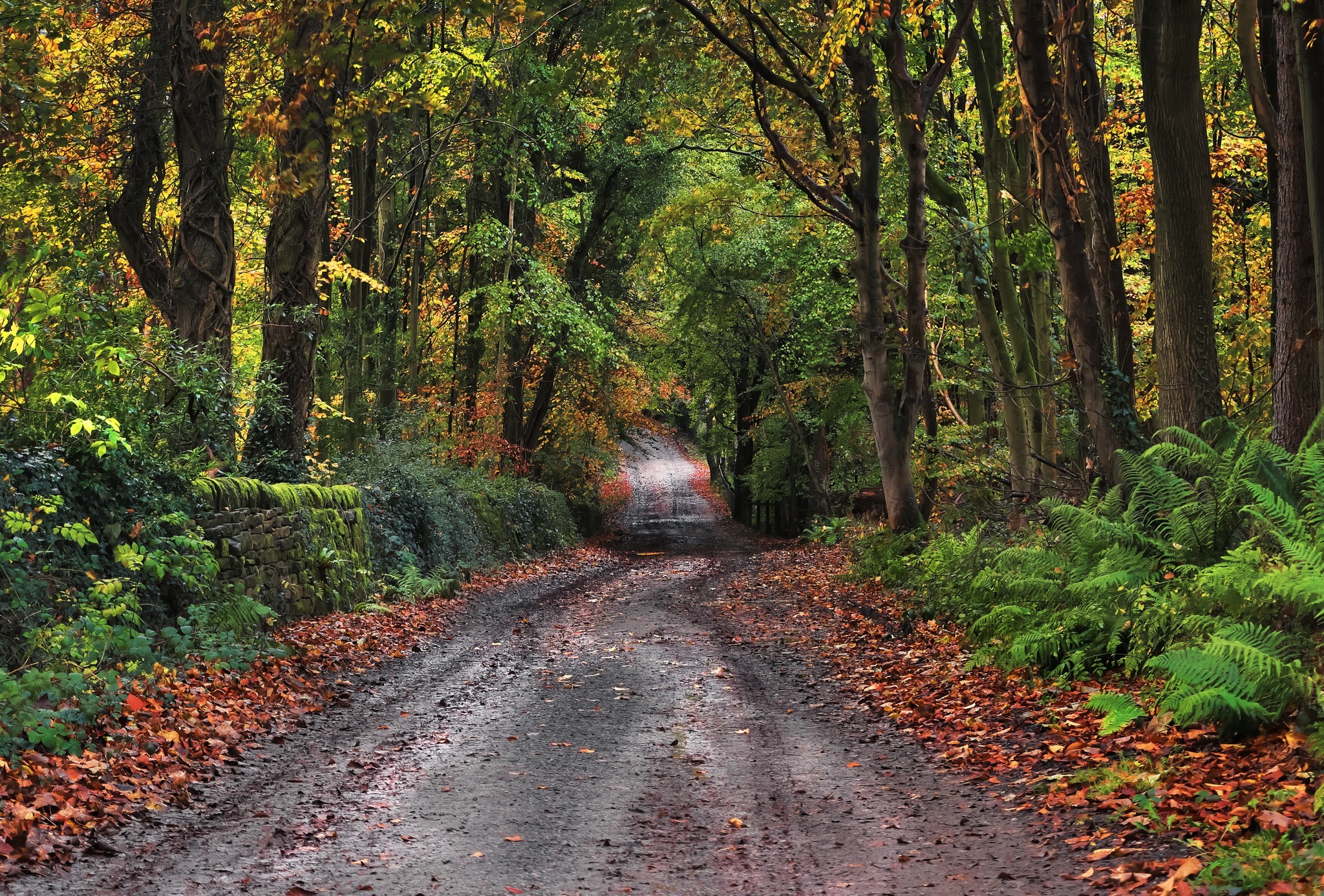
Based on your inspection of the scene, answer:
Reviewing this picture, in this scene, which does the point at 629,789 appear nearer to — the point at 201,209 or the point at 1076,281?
the point at 1076,281

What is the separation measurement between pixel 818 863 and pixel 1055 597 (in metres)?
3.98

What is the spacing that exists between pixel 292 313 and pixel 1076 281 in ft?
32.4

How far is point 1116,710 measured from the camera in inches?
215

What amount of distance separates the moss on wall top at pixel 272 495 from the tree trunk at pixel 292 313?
672 millimetres

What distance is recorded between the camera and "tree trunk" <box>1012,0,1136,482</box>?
9.89 m

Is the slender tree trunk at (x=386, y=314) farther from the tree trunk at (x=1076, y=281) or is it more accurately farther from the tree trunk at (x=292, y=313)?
the tree trunk at (x=1076, y=281)

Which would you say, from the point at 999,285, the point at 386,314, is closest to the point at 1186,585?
the point at 999,285

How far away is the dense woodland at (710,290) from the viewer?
687cm

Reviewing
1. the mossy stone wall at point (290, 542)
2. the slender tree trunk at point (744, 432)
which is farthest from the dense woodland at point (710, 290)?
the slender tree trunk at point (744, 432)

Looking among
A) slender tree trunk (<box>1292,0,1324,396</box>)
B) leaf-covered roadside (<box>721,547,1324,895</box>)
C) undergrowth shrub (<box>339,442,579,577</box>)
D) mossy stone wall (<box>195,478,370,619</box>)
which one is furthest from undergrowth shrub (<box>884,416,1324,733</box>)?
undergrowth shrub (<box>339,442,579,577</box>)

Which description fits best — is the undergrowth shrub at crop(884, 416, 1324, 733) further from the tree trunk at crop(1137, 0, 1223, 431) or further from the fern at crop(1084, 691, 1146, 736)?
the tree trunk at crop(1137, 0, 1223, 431)

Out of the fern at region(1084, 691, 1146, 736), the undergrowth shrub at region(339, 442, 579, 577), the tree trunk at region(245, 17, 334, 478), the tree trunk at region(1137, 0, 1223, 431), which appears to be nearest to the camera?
the fern at region(1084, 691, 1146, 736)

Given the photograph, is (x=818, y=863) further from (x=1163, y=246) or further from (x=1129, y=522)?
(x=1163, y=246)

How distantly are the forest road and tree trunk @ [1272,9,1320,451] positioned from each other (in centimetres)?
397
